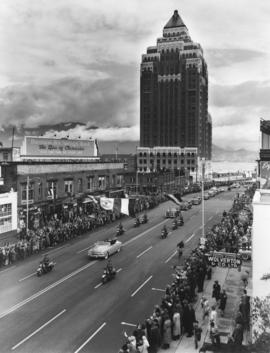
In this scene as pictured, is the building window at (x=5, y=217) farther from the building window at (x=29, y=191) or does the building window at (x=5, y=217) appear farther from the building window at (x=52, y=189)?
the building window at (x=52, y=189)

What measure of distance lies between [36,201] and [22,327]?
30093 mm

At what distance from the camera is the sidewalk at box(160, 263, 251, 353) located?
18.0 m

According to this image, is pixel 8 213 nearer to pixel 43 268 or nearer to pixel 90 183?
Result: pixel 43 268

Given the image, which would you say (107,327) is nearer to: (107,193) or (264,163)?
(264,163)

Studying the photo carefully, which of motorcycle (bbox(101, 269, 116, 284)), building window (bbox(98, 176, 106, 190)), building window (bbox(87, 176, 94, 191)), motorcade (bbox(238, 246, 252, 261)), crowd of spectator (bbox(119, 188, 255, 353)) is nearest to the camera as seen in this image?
crowd of spectator (bbox(119, 188, 255, 353))

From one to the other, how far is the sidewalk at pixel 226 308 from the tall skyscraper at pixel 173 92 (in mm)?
150644

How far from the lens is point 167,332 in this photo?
59.3 ft

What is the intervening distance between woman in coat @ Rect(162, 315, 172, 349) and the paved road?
2144mm

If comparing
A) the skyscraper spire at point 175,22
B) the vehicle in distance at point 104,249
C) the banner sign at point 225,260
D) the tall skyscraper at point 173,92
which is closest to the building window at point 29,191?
the vehicle in distance at point 104,249

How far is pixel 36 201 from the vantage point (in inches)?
1918

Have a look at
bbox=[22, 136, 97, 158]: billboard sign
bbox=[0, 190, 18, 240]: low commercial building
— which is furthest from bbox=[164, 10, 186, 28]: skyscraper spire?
bbox=[0, 190, 18, 240]: low commercial building

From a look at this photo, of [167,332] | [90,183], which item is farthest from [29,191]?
[167,332]

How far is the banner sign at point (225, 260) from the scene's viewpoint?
19938mm

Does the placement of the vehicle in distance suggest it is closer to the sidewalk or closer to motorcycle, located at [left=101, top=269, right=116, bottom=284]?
motorcycle, located at [left=101, top=269, right=116, bottom=284]
